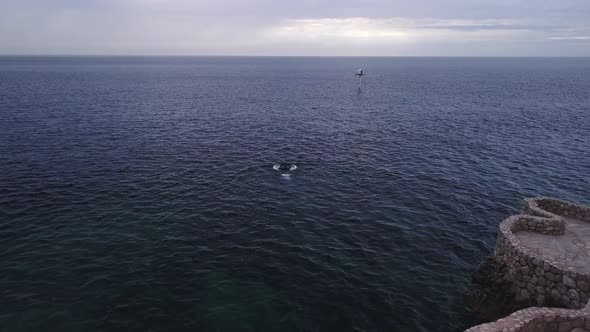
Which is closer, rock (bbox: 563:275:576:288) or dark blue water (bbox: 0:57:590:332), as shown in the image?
rock (bbox: 563:275:576:288)

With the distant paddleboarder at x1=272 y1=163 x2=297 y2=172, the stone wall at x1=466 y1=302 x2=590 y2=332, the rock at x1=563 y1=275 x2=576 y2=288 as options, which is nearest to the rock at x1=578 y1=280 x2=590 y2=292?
the rock at x1=563 y1=275 x2=576 y2=288

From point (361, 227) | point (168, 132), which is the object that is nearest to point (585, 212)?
point (361, 227)

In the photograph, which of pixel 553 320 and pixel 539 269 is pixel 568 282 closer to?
pixel 539 269

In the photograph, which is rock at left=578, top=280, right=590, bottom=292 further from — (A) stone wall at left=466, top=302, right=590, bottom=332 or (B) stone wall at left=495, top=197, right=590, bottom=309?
(A) stone wall at left=466, top=302, right=590, bottom=332

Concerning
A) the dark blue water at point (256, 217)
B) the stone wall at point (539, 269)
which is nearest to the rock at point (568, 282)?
the stone wall at point (539, 269)

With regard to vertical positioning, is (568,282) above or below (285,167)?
below

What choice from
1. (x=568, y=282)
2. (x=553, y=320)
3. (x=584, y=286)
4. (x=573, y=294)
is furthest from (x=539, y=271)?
(x=553, y=320)
